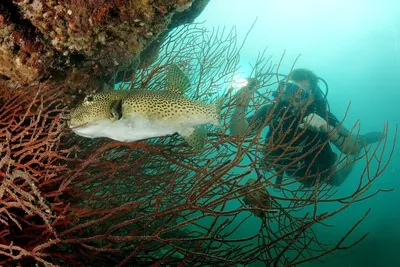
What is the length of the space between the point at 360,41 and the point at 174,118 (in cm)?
6421

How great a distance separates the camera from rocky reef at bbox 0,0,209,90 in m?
2.35

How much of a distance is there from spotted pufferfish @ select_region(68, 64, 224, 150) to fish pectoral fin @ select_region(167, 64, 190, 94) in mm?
307

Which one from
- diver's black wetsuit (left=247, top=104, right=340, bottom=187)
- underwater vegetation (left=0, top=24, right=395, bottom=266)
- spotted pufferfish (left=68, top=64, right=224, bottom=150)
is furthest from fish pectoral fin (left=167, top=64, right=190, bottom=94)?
diver's black wetsuit (left=247, top=104, right=340, bottom=187)

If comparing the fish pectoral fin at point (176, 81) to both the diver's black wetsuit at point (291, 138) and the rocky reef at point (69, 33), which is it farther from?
the diver's black wetsuit at point (291, 138)

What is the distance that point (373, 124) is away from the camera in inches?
2237

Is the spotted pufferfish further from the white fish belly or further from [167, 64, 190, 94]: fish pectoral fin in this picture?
[167, 64, 190, 94]: fish pectoral fin

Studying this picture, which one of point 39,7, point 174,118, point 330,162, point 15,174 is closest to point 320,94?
point 330,162

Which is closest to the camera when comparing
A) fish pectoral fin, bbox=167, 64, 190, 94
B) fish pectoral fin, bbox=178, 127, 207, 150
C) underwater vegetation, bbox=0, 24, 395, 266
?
underwater vegetation, bbox=0, 24, 395, 266

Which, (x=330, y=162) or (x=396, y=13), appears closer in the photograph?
(x=330, y=162)

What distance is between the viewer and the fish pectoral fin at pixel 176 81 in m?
2.54

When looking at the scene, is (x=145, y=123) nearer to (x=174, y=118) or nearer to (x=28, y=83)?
(x=174, y=118)

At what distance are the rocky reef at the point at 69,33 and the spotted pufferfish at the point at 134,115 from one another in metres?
0.76

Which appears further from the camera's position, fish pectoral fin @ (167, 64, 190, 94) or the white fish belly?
fish pectoral fin @ (167, 64, 190, 94)

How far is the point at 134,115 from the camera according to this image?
A: 2.06 m
